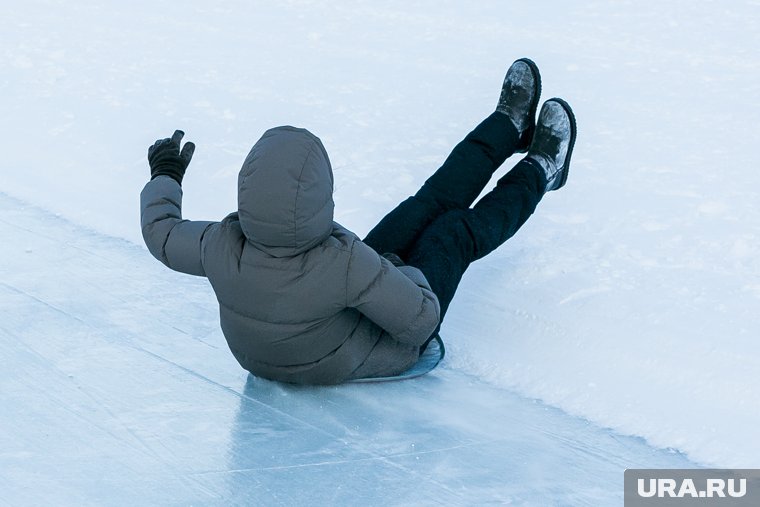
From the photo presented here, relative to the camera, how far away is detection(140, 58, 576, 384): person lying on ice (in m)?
1.93

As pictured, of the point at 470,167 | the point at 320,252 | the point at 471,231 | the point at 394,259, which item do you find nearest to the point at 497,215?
the point at 471,231

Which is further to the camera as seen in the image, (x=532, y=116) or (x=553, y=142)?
(x=532, y=116)

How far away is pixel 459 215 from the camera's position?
2492 millimetres

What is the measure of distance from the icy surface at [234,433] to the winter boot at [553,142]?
0.66m

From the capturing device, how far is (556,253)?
2.95m

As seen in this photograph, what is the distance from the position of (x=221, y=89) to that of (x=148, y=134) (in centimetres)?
52

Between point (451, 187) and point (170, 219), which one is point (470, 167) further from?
point (170, 219)

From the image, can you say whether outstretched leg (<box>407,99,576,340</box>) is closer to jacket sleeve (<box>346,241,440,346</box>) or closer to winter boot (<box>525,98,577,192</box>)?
winter boot (<box>525,98,577,192</box>)

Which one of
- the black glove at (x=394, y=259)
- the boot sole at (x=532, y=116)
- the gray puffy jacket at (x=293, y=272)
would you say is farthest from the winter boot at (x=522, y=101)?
the gray puffy jacket at (x=293, y=272)

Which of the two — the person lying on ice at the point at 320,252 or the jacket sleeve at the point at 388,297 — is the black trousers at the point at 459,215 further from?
the jacket sleeve at the point at 388,297

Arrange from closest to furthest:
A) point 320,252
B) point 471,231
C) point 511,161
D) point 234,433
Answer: point 320,252 < point 234,433 < point 471,231 < point 511,161

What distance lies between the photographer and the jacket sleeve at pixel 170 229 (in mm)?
2160

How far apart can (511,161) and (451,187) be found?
107 cm

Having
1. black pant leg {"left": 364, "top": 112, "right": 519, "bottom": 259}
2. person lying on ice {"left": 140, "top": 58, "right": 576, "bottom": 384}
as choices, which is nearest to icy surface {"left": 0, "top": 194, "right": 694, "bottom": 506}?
person lying on ice {"left": 140, "top": 58, "right": 576, "bottom": 384}
